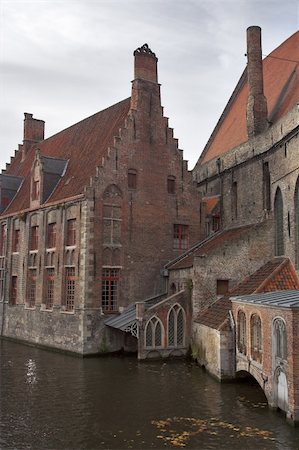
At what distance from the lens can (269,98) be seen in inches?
930

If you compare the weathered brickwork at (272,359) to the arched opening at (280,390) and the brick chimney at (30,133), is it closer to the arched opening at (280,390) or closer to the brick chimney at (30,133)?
the arched opening at (280,390)

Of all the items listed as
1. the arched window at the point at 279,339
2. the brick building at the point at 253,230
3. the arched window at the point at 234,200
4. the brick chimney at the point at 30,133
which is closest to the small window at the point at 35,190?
the brick building at the point at 253,230

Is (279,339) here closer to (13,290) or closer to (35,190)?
(35,190)

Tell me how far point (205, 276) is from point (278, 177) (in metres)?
4.76

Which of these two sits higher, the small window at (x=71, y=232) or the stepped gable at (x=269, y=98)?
the stepped gable at (x=269, y=98)

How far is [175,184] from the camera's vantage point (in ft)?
78.1

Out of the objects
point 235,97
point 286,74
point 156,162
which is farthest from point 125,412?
point 235,97

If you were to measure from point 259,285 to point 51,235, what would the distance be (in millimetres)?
11084

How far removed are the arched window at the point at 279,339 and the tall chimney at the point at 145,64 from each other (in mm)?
15239

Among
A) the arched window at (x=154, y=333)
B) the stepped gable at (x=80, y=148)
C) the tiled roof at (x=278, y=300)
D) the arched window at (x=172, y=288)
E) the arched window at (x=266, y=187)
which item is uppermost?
the stepped gable at (x=80, y=148)

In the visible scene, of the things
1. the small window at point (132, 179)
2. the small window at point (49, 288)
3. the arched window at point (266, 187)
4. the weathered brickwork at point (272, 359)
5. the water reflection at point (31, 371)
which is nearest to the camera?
the weathered brickwork at point (272, 359)

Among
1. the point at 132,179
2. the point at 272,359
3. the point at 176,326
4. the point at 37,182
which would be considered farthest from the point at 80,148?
the point at 272,359

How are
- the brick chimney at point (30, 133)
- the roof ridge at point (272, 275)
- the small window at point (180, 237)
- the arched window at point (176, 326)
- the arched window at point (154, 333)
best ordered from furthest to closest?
the brick chimney at point (30, 133), the small window at point (180, 237), the arched window at point (176, 326), the arched window at point (154, 333), the roof ridge at point (272, 275)

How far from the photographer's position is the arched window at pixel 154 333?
1875cm
